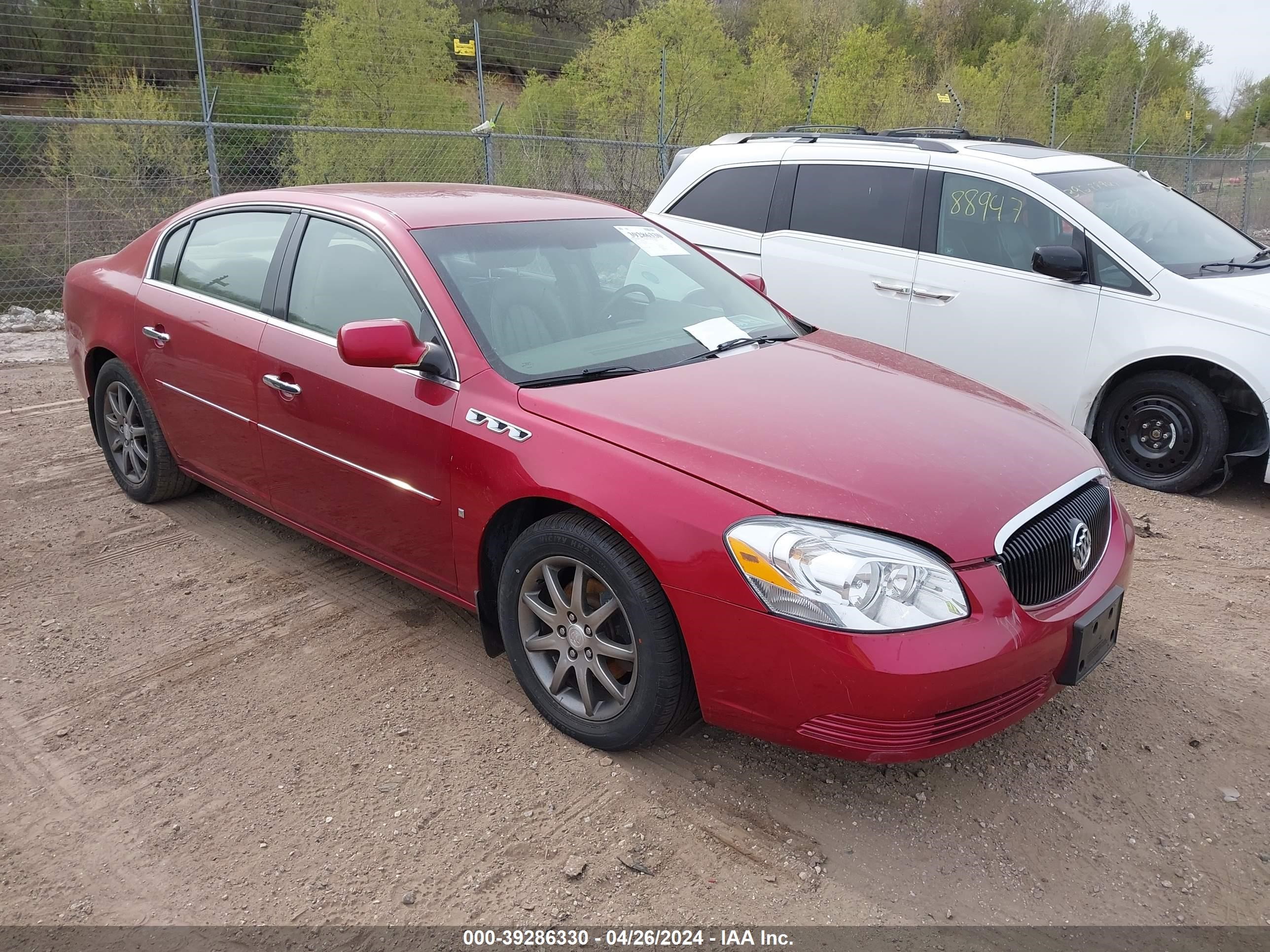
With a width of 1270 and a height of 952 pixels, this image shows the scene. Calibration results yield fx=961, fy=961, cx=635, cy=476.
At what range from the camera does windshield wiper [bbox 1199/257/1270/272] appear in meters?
5.43

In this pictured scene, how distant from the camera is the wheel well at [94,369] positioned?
16.2ft

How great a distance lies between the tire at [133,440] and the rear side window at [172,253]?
1.74ft

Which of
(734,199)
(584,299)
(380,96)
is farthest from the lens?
(380,96)

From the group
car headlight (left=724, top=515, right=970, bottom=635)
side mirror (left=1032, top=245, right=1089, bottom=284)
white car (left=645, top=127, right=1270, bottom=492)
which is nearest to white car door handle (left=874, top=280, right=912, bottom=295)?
white car (left=645, top=127, right=1270, bottom=492)

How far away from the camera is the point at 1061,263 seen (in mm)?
5301

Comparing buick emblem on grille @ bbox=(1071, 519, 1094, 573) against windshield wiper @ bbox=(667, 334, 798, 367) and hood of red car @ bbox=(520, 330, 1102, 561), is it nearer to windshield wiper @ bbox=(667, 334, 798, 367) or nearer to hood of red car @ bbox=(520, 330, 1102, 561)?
hood of red car @ bbox=(520, 330, 1102, 561)

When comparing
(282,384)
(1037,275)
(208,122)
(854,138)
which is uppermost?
(208,122)

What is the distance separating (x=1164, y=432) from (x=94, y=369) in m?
5.80

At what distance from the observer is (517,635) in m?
3.07

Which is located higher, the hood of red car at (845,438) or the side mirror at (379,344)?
the side mirror at (379,344)

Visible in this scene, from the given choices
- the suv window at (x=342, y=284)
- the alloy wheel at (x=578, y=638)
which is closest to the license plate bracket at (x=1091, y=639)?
the alloy wheel at (x=578, y=638)

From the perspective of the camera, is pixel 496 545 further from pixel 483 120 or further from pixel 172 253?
pixel 483 120

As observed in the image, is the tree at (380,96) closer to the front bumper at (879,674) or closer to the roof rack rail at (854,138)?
the roof rack rail at (854,138)

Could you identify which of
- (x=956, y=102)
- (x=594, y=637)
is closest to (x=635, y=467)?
(x=594, y=637)
